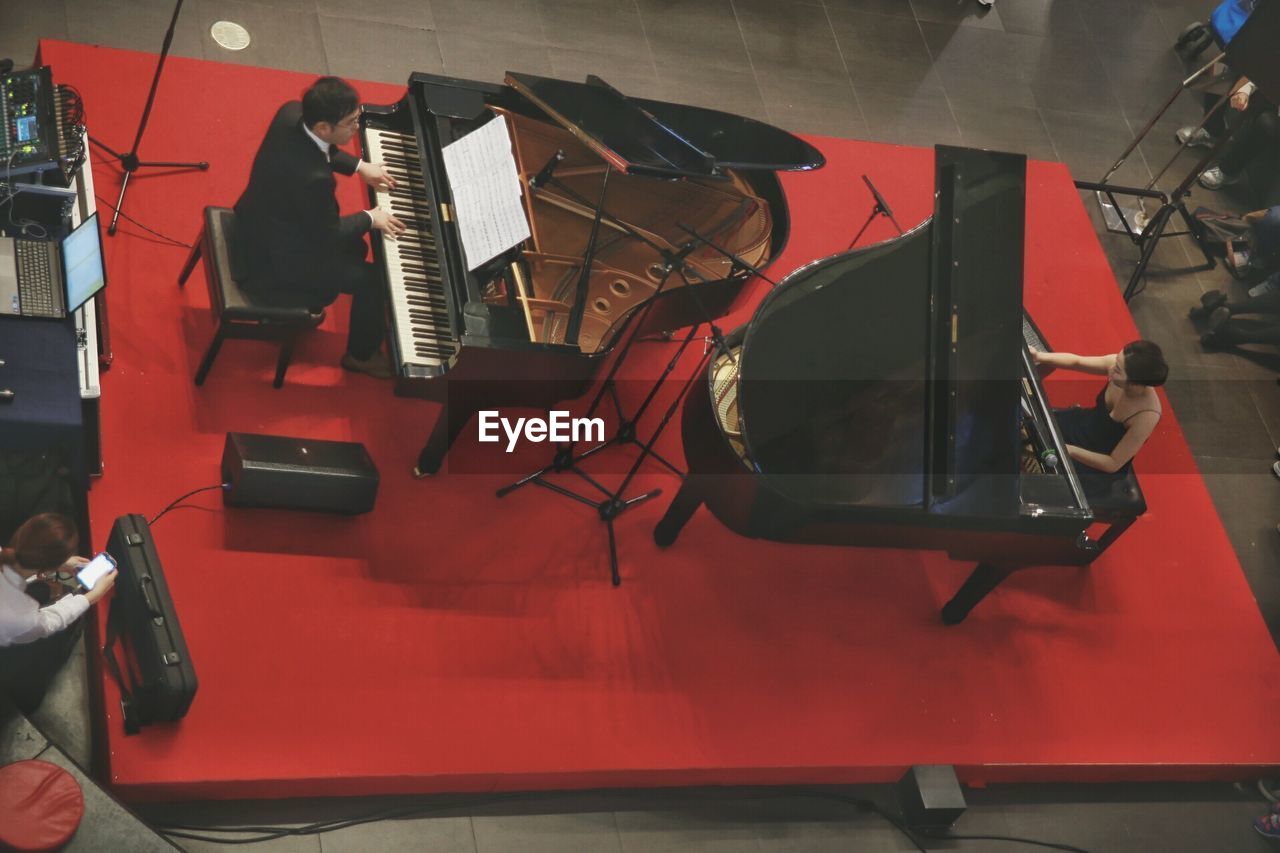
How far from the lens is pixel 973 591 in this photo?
17.8 ft

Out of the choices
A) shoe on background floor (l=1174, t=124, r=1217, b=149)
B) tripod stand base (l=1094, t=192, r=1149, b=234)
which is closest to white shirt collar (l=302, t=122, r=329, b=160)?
tripod stand base (l=1094, t=192, r=1149, b=234)

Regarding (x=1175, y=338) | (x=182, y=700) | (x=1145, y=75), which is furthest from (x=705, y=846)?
(x=1145, y=75)

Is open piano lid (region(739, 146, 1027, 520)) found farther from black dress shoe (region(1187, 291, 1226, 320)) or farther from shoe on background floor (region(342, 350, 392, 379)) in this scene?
black dress shoe (region(1187, 291, 1226, 320))

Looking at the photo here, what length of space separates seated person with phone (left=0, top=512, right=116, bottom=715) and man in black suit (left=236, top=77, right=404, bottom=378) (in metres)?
1.29

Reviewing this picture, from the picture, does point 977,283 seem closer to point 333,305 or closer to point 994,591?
point 994,591

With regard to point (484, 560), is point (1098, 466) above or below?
above

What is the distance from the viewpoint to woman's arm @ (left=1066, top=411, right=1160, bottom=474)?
5.31 meters

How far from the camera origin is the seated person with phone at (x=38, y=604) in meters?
3.86

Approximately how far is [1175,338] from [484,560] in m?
4.18

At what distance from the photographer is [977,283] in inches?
194

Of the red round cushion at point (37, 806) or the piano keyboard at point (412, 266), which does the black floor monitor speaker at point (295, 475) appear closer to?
the piano keyboard at point (412, 266)

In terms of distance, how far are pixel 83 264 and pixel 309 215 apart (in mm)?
798

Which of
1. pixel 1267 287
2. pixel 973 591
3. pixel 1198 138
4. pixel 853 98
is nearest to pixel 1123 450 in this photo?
pixel 973 591

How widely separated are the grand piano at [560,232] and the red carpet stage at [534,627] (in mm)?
572
